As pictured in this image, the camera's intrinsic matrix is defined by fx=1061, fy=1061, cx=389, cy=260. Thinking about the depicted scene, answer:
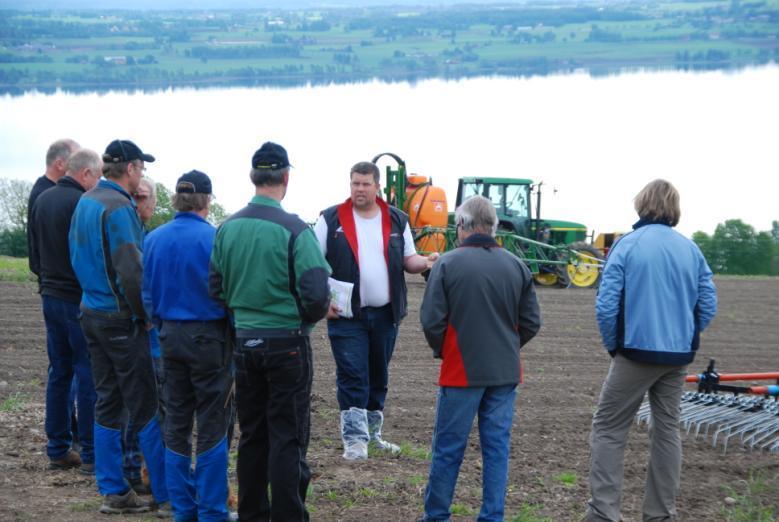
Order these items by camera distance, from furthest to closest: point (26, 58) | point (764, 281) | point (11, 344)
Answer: point (26, 58) → point (764, 281) → point (11, 344)

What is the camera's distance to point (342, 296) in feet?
20.7

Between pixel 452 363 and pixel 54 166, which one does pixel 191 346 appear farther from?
pixel 54 166

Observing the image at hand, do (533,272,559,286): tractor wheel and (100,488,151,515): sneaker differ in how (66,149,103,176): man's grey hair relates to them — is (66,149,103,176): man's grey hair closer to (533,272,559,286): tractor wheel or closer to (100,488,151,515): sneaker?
(100,488,151,515): sneaker

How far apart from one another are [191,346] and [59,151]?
204 centimetres

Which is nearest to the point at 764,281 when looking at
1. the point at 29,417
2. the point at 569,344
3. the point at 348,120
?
the point at 569,344

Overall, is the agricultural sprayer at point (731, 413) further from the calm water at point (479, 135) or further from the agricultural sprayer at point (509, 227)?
the calm water at point (479, 135)

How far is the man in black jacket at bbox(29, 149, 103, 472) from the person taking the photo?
5.84 m

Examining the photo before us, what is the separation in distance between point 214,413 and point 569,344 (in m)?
6.92

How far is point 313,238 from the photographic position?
4.90 m

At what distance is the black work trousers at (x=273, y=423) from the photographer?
16.0ft

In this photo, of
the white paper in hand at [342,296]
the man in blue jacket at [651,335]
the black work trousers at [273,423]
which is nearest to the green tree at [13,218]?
the white paper in hand at [342,296]

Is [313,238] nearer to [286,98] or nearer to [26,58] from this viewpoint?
[286,98]

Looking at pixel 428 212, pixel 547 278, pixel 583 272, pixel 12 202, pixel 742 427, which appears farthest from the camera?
pixel 12 202

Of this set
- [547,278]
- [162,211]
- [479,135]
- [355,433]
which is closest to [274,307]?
[355,433]
